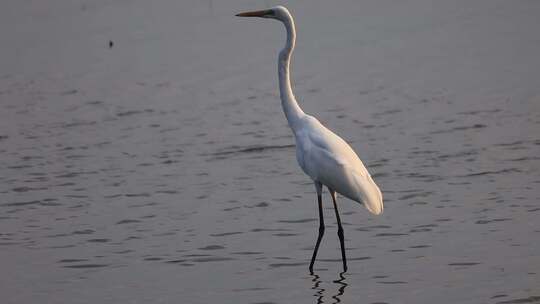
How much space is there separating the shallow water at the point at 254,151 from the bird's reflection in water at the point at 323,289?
3cm

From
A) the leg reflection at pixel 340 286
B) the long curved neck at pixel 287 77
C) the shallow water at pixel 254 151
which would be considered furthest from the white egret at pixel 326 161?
the shallow water at pixel 254 151

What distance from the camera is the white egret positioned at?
9.43 meters

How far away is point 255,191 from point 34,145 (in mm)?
4454

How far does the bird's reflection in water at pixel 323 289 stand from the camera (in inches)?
338

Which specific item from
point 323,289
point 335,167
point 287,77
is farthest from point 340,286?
point 287,77

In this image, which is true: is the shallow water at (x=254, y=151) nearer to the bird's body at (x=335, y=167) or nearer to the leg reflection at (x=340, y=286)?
the leg reflection at (x=340, y=286)

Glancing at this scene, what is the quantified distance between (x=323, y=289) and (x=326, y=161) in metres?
1.21

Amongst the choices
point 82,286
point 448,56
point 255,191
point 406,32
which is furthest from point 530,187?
point 406,32

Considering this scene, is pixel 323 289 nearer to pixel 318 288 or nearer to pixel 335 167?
pixel 318 288

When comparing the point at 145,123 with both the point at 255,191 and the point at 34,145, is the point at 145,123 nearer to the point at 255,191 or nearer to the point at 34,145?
the point at 34,145

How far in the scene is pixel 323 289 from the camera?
8852 mm

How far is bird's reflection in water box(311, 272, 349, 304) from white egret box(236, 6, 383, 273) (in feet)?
0.76

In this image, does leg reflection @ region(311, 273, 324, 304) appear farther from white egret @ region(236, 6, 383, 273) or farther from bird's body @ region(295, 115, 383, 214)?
bird's body @ region(295, 115, 383, 214)

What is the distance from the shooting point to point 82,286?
9.18m
